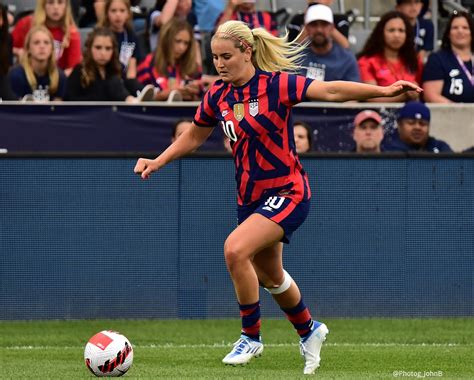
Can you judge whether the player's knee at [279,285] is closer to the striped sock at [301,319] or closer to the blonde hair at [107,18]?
the striped sock at [301,319]

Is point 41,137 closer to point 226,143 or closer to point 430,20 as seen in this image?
point 226,143

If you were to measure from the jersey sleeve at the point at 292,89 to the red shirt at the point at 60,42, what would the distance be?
5.85 metres

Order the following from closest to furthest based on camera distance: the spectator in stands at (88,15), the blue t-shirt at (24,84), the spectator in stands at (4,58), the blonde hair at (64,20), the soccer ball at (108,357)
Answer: the soccer ball at (108,357)
the spectator in stands at (4,58)
the blue t-shirt at (24,84)
the blonde hair at (64,20)
the spectator in stands at (88,15)

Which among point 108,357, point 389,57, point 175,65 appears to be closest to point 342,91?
point 108,357

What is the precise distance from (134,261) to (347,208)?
1915mm

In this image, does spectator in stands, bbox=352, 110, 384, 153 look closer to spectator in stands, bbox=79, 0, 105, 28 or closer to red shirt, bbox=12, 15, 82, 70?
red shirt, bbox=12, 15, 82, 70

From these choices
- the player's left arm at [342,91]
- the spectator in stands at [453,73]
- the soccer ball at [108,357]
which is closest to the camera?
the soccer ball at [108,357]

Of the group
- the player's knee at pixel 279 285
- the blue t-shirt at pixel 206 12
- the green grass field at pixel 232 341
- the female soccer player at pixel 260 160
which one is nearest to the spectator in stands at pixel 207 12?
the blue t-shirt at pixel 206 12

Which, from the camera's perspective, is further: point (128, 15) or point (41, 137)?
point (128, 15)

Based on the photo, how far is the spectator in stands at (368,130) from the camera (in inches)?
462

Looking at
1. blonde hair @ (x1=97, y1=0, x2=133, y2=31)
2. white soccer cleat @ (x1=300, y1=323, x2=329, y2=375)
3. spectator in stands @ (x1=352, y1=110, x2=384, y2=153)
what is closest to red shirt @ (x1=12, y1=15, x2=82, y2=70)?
blonde hair @ (x1=97, y1=0, x2=133, y2=31)

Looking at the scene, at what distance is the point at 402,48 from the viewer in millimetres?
12859

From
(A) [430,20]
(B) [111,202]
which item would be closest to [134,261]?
(B) [111,202]

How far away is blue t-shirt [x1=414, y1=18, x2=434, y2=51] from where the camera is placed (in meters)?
14.2
